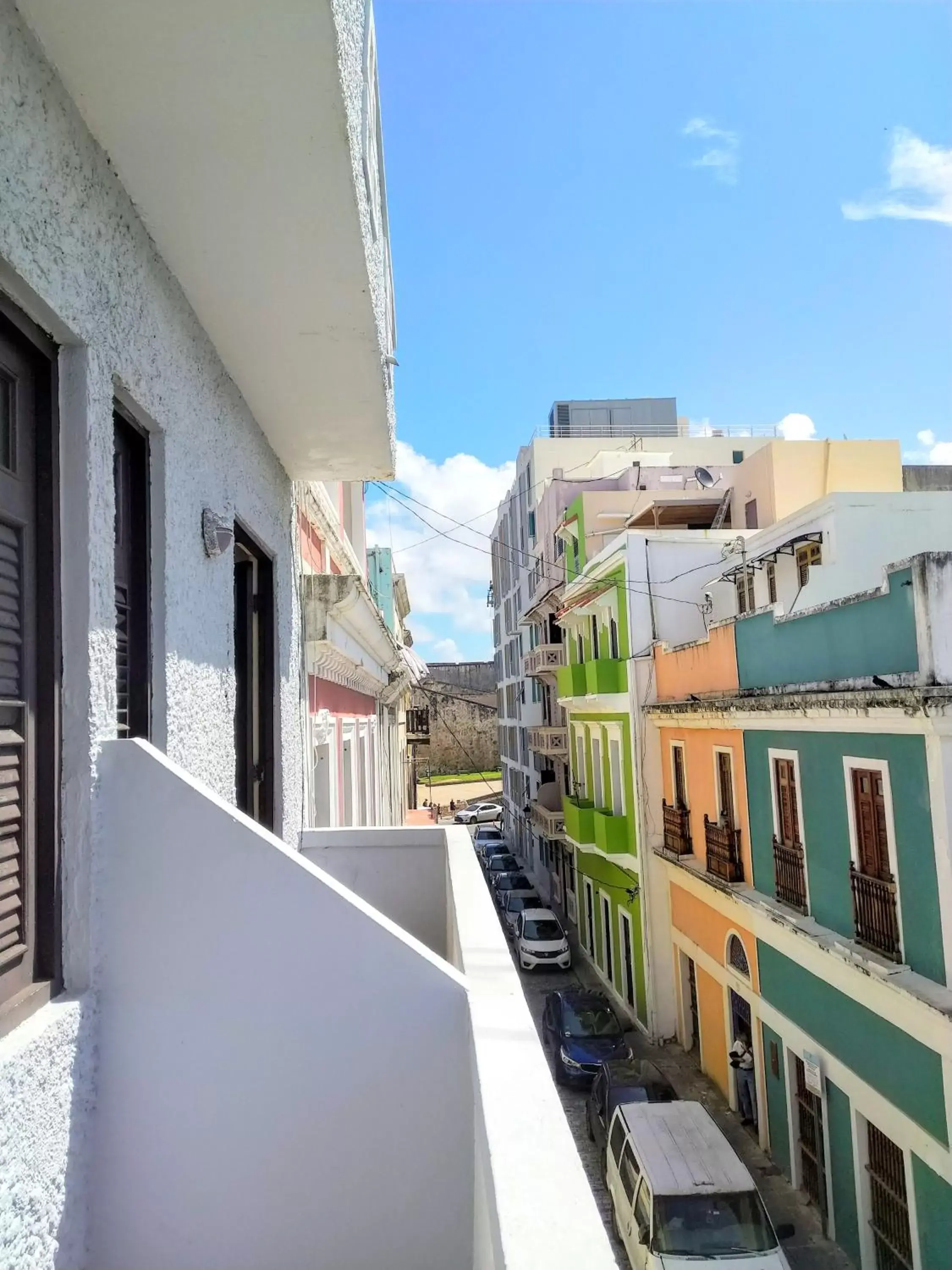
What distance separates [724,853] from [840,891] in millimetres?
3166

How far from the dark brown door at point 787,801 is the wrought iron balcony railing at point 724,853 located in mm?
1355

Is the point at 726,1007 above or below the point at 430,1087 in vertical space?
below

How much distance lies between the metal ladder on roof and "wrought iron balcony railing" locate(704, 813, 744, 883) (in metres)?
8.75

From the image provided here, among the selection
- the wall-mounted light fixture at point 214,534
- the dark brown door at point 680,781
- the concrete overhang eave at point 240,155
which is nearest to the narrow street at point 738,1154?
the dark brown door at point 680,781

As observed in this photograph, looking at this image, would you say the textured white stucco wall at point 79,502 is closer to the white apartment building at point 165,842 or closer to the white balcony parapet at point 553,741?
the white apartment building at point 165,842

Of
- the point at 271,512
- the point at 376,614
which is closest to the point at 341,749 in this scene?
the point at 376,614

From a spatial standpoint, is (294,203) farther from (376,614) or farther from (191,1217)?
(376,614)

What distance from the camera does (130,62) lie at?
1.73 metres

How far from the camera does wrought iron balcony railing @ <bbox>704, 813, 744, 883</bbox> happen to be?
11547 mm

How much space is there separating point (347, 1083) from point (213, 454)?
86.2 inches

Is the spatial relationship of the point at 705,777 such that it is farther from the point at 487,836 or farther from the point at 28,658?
the point at 487,836

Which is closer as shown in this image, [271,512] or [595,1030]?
[271,512]

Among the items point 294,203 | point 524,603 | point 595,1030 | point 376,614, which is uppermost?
point 524,603

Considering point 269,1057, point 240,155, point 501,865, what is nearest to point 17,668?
point 269,1057
